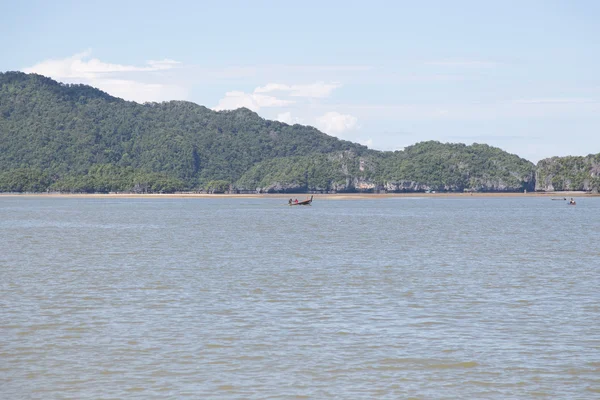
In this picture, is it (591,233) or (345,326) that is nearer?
(345,326)

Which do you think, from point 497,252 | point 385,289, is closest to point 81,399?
point 385,289

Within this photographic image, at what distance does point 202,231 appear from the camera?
81750 mm

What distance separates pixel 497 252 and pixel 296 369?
37.3 m

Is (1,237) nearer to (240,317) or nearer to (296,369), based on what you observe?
(240,317)

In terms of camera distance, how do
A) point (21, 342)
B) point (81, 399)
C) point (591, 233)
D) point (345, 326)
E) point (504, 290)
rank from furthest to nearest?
point (591, 233) → point (504, 290) → point (345, 326) → point (21, 342) → point (81, 399)

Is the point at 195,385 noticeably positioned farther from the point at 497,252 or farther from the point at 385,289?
the point at 497,252

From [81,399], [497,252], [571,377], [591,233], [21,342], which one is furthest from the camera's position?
[591,233]

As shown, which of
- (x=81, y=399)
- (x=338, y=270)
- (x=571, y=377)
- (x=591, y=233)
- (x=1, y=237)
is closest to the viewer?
(x=81, y=399)

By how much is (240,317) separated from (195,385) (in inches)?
330

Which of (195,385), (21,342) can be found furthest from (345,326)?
(21,342)

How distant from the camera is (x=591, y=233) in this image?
258 feet

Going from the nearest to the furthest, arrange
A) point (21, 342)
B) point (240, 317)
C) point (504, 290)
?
point (21, 342)
point (240, 317)
point (504, 290)

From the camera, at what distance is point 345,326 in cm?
2444

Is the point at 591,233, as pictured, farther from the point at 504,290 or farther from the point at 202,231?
the point at 504,290
